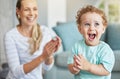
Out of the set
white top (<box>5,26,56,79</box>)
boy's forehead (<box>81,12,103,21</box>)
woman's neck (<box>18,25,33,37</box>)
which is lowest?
white top (<box>5,26,56,79</box>)

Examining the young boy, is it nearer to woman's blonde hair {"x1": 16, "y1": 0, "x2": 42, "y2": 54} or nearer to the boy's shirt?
the boy's shirt

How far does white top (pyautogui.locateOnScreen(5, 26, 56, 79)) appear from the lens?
1.05 m

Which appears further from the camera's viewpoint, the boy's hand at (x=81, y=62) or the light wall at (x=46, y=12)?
the light wall at (x=46, y=12)

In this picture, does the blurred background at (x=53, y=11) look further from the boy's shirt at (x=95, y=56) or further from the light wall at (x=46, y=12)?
the boy's shirt at (x=95, y=56)

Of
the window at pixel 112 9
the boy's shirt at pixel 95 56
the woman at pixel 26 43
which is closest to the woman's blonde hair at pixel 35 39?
the woman at pixel 26 43

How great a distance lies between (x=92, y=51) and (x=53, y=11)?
2.98m

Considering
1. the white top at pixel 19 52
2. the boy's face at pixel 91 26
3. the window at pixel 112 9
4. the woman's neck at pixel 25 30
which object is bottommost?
the window at pixel 112 9

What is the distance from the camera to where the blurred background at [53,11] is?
316cm

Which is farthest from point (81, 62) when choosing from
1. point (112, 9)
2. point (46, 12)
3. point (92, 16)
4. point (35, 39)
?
point (112, 9)

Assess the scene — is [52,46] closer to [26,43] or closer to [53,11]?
[26,43]

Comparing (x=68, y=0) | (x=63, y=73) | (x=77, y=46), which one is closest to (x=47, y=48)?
(x=77, y=46)

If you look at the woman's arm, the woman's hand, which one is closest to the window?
the woman's hand

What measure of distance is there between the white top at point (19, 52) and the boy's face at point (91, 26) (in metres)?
0.28

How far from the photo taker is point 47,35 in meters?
1.07
